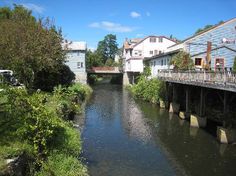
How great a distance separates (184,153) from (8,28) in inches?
791

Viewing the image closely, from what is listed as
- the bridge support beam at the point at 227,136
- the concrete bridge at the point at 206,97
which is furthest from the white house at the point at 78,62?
the bridge support beam at the point at 227,136

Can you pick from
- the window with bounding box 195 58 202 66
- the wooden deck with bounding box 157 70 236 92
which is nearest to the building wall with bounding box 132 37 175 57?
the window with bounding box 195 58 202 66

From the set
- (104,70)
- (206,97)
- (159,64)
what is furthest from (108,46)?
(206,97)

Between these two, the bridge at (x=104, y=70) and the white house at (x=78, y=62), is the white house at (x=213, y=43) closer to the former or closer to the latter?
the white house at (x=78, y=62)

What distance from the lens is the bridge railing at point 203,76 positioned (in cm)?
1603

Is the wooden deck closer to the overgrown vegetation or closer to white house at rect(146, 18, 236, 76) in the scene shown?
white house at rect(146, 18, 236, 76)

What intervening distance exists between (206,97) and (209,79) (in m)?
7.88

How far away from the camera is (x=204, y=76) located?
1947 centimetres

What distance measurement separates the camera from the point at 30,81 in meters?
27.8

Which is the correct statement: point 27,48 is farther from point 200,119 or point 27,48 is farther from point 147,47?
point 147,47

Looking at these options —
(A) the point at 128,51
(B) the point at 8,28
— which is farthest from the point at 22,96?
(A) the point at 128,51

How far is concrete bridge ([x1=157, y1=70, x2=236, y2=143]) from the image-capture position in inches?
688

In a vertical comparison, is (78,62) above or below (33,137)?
above

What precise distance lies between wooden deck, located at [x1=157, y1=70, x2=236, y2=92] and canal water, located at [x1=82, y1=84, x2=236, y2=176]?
370 centimetres
